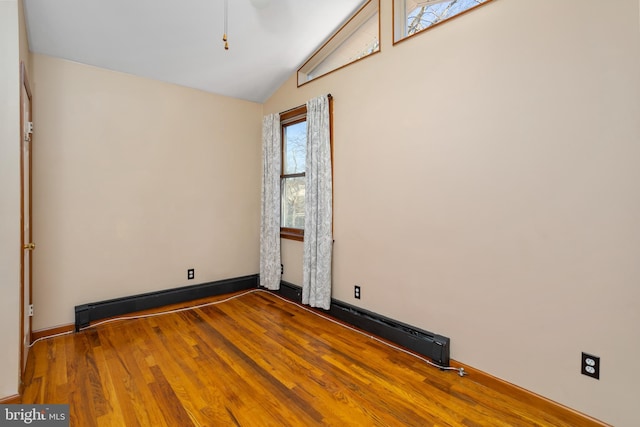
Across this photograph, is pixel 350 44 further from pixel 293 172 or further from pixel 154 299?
pixel 154 299

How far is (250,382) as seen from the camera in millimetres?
2115

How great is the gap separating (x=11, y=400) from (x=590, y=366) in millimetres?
3379

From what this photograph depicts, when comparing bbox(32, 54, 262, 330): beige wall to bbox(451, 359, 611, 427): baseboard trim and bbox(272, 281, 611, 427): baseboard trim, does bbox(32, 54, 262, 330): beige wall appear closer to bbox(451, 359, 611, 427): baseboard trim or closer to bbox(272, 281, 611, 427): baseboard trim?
bbox(272, 281, 611, 427): baseboard trim

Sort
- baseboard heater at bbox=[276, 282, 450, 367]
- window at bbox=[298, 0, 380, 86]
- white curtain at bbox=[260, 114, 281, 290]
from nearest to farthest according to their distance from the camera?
baseboard heater at bbox=[276, 282, 450, 367], window at bbox=[298, 0, 380, 86], white curtain at bbox=[260, 114, 281, 290]

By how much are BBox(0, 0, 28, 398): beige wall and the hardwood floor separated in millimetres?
284

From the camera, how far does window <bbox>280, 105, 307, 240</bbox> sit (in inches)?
149

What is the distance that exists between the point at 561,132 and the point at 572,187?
1.07 feet

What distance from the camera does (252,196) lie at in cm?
423

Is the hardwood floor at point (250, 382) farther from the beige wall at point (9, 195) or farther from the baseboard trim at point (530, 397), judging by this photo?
the beige wall at point (9, 195)

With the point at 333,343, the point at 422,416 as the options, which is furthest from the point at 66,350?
the point at 422,416

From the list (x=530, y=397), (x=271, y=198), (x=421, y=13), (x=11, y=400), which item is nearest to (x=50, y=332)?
(x=11, y=400)

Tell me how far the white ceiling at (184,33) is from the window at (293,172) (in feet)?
2.12

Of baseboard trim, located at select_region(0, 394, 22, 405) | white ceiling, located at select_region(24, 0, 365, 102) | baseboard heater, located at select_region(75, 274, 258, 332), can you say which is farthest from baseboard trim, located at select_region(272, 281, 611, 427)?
white ceiling, located at select_region(24, 0, 365, 102)

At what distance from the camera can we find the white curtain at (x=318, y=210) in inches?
128
